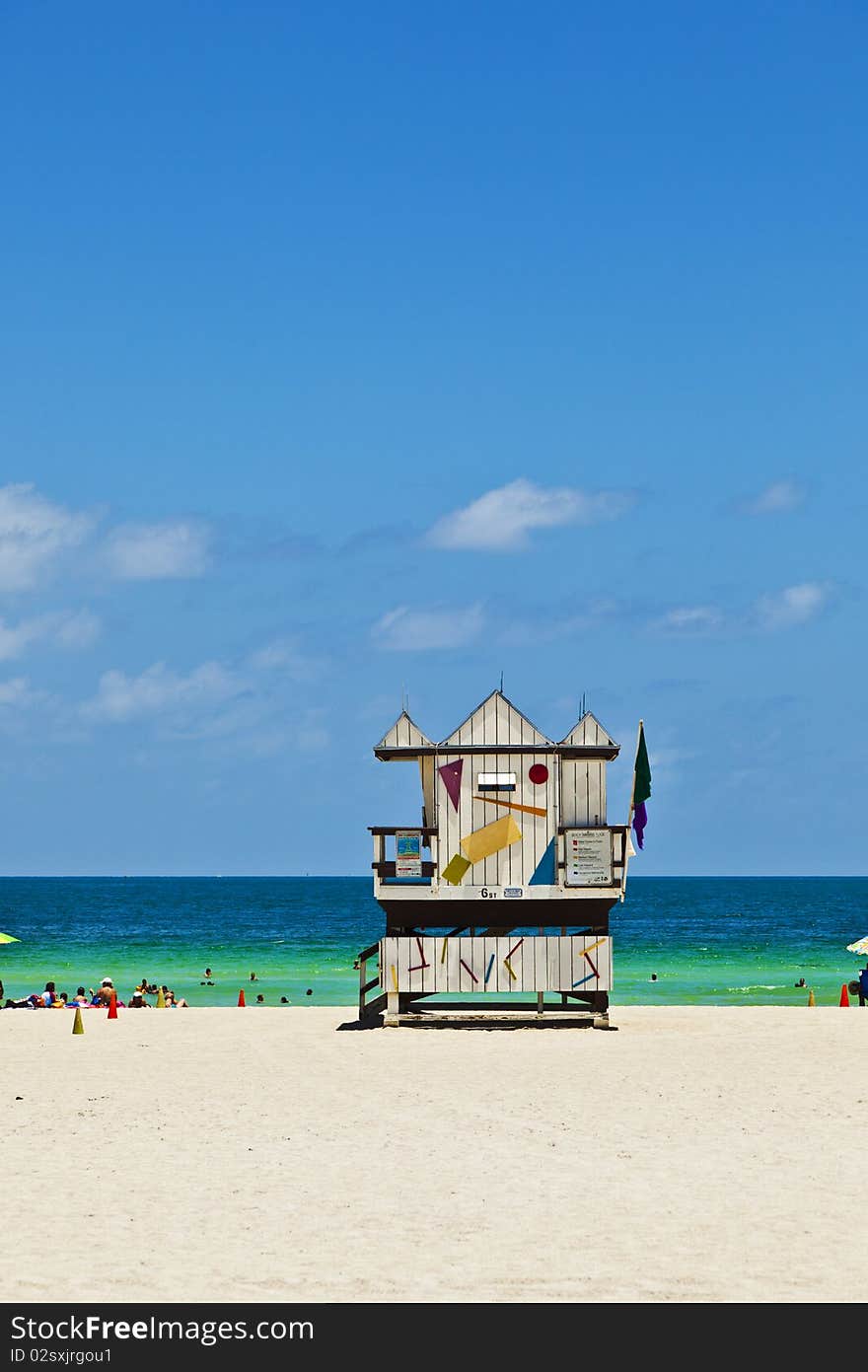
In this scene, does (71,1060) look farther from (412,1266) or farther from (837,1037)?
(412,1266)

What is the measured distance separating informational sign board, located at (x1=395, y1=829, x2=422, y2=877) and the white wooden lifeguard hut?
0.02 meters

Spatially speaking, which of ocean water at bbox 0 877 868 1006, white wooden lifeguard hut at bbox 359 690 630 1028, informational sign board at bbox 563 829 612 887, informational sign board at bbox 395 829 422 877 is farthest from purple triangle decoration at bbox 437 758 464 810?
ocean water at bbox 0 877 868 1006

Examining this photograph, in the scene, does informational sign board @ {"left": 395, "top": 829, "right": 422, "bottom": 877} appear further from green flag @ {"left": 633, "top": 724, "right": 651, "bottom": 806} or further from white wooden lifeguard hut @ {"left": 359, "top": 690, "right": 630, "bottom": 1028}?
green flag @ {"left": 633, "top": 724, "right": 651, "bottom": 806}

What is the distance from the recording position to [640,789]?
3222 cm

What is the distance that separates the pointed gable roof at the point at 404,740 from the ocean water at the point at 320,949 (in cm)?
1893

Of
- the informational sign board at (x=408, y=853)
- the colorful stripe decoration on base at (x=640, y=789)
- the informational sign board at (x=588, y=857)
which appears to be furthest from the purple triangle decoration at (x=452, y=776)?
Answer: the colorful stripe decoration on base at (x=640, y=789)

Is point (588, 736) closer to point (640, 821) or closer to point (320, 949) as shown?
point (640, 821)

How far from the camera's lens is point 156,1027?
3325 centimetres

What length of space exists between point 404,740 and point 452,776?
50.1 inches

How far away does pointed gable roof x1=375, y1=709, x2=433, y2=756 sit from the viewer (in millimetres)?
31422

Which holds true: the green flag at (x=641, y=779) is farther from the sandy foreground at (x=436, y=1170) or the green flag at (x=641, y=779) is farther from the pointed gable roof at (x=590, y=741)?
the sandy foreground at (x=436, y=1170)

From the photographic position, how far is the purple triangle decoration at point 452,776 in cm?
3127

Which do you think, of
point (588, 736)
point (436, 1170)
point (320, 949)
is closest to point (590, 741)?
point (588, 736)
